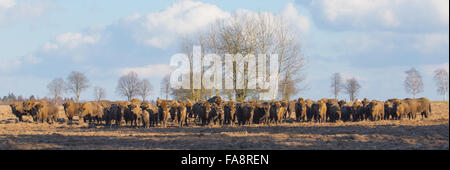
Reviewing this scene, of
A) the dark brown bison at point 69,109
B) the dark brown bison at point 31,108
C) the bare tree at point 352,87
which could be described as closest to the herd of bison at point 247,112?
the dark brown bison at point 69,109

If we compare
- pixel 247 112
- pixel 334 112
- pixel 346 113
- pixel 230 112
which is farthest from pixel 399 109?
pixel 230 112

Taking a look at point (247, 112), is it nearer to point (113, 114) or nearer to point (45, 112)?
point (113, 114)

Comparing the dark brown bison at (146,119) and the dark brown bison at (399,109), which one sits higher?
the dark brown bison at (399,109)

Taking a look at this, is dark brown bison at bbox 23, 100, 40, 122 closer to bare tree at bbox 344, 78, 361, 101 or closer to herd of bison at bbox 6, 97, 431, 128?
herd of bison at bbox 6, 97, 431, 128

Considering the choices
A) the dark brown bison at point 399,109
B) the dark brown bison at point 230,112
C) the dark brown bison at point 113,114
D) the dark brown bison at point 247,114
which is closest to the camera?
the dark brown bison at point 247,114

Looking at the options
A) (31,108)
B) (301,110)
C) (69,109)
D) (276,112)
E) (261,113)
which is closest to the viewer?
(276,112)

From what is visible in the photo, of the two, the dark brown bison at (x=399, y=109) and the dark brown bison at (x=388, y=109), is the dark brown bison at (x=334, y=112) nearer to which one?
the dark brown bison at (x=388, y=109)

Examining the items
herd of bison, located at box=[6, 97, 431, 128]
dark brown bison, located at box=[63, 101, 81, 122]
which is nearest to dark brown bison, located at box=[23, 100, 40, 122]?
dark brown bison, located at box=[63, 101, 81, 122]

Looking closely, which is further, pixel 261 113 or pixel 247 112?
pixel 261 113

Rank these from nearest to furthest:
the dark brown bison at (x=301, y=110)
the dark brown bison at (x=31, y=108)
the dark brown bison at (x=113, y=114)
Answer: the dark brown bison at (x=113, y=114), the dark brown bison at (x=301, y=110), the dark brown bison at (x=31, y=108)

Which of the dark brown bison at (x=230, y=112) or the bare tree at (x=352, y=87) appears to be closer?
the dark brown bison at (x=230, y=112)

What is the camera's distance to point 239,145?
1577cm
